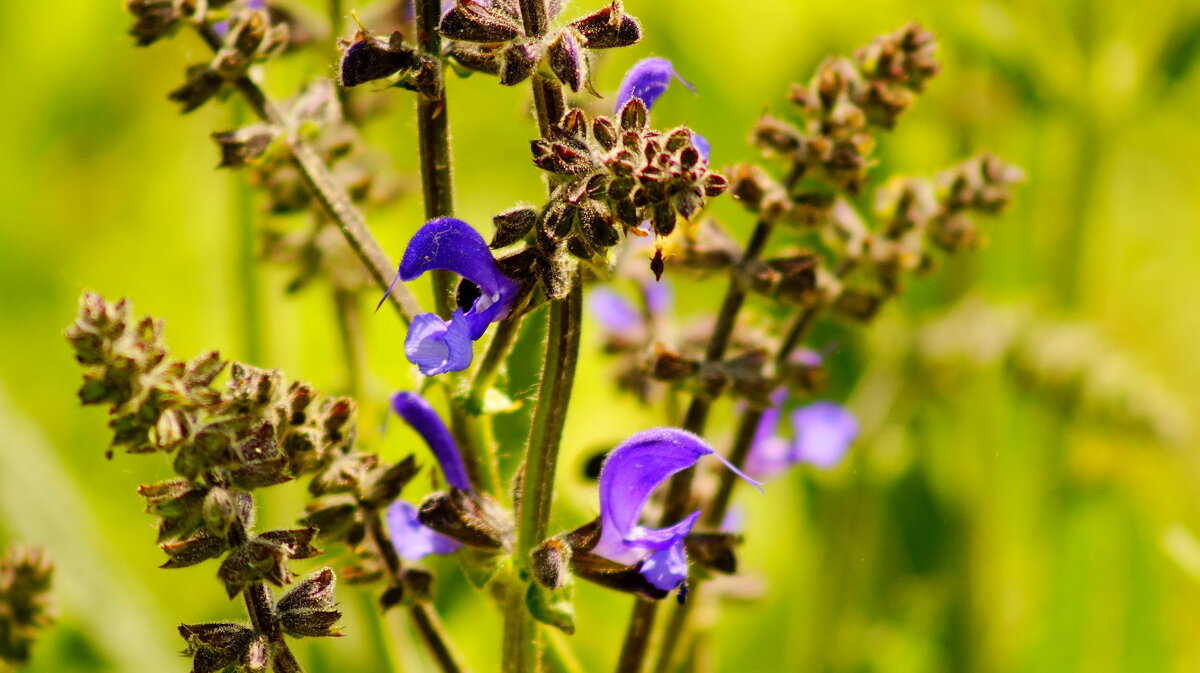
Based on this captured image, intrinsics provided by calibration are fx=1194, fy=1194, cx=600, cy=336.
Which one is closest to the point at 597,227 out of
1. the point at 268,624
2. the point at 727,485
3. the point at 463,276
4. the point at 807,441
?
the point at 463,276

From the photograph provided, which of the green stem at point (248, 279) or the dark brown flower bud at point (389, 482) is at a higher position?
the green stem at point (248, 279)

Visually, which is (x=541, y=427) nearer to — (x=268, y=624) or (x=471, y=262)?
(x=471, y=262)

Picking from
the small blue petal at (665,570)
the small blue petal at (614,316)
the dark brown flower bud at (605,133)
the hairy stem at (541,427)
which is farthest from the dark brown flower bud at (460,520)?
the small blue petal at (614,316)

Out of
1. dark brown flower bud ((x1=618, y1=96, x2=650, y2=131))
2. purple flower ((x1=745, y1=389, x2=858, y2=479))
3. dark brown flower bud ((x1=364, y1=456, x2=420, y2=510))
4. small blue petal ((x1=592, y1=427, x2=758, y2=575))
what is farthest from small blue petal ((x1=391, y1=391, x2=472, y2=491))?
purple flower ((x1=745, y1=389, x2=858, y2=479))

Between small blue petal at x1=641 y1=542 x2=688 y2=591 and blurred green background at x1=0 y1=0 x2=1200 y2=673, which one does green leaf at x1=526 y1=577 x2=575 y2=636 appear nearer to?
small blue petal at x1=641 y1=542 x2=688 y2=591

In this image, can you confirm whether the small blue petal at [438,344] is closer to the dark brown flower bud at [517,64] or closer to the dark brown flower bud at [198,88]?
the dark brown flower bud at [517,64]

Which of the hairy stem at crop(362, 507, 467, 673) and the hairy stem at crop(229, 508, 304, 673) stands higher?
the hairy stem at crop(362, 507, 467, 673)
